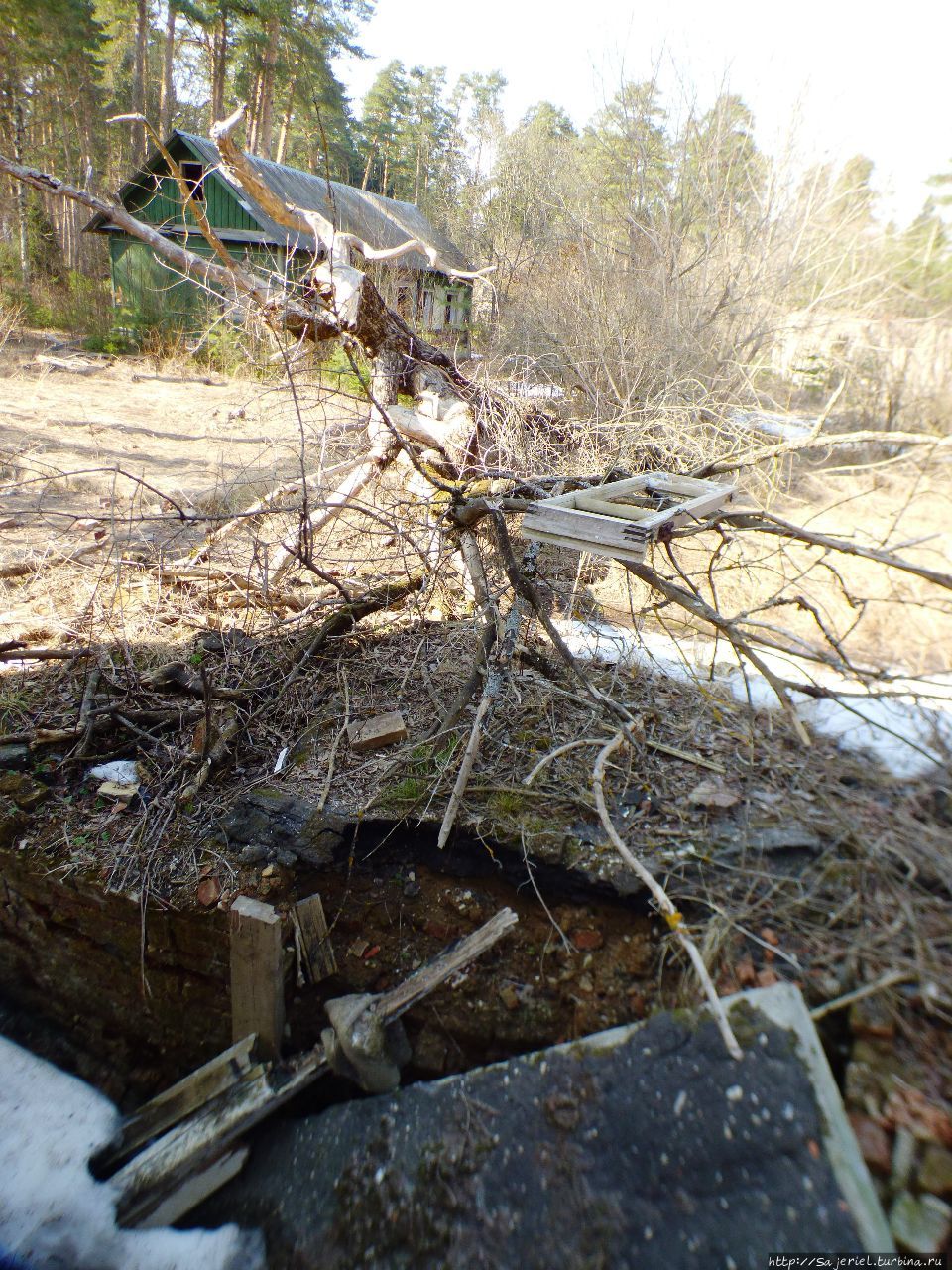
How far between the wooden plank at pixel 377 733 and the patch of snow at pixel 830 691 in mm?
1174

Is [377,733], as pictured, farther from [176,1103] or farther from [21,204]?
[21,204]

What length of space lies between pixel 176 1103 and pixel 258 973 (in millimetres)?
558

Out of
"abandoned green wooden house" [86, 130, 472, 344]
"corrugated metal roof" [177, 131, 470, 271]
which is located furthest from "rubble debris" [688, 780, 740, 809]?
"abandoned green wooden house" [86, 130, 472, 344]

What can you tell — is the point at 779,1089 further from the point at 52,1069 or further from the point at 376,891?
the point at 52,1069

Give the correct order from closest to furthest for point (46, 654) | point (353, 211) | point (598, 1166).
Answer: point (598, 1166) → point (46, 654) → point (353, 211)

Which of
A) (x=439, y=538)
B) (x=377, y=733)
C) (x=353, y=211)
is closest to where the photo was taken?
(x=377, y=733)

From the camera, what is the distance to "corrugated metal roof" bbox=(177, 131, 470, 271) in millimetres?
11320

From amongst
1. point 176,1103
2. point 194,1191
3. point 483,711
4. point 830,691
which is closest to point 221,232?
point 483,711

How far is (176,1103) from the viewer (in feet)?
8.60

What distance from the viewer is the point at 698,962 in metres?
2.02

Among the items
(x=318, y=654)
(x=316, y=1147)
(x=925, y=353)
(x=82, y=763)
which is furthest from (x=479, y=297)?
(x=316, y=1147)

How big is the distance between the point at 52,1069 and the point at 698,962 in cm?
283

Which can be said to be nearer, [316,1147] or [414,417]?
[316,1147]

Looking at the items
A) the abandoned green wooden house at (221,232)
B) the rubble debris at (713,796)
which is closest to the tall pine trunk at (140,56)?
the abandoned green wooden house at (221,232)
